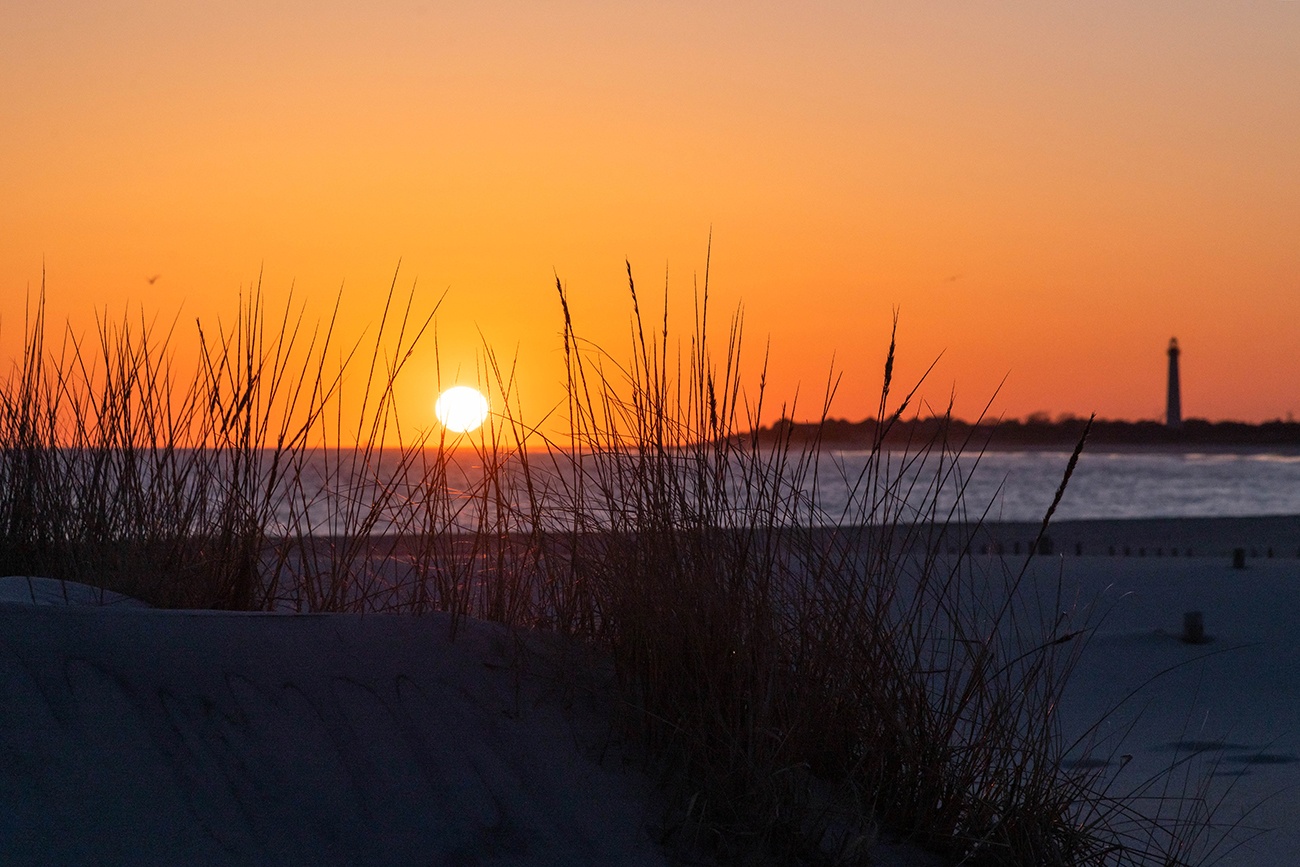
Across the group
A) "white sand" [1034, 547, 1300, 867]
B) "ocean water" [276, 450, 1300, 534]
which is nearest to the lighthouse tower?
"ocean water" [276, 450, 1300, 534]

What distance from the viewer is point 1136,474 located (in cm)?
5019

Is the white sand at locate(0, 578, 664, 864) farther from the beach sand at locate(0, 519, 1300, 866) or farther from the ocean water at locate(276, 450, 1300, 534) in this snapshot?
the ocean water at locate(276, 450, 1300, 534)

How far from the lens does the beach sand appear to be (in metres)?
1.74

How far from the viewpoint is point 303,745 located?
1.95 metres

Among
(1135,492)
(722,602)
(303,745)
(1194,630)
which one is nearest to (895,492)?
(722,602)

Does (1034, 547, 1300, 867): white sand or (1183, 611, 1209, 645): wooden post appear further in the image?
(1183, 611, 1209, 645): wooden post

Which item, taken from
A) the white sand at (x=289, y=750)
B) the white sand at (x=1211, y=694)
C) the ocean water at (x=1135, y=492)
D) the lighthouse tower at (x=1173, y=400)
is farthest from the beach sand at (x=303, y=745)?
the lighthouse tower at (x=1173, y=400)

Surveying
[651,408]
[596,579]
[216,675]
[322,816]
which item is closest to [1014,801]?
[596,579]

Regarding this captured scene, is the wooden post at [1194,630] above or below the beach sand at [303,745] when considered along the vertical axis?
below

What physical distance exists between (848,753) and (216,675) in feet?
4.07

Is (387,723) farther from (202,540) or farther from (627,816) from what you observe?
(202,540)

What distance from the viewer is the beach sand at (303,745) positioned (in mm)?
1737

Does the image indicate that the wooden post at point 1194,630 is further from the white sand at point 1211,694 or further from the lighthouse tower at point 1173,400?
the lighthouse tower at point 1173,400

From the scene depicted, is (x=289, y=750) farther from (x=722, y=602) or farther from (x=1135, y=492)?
(x=1135, y=492)
